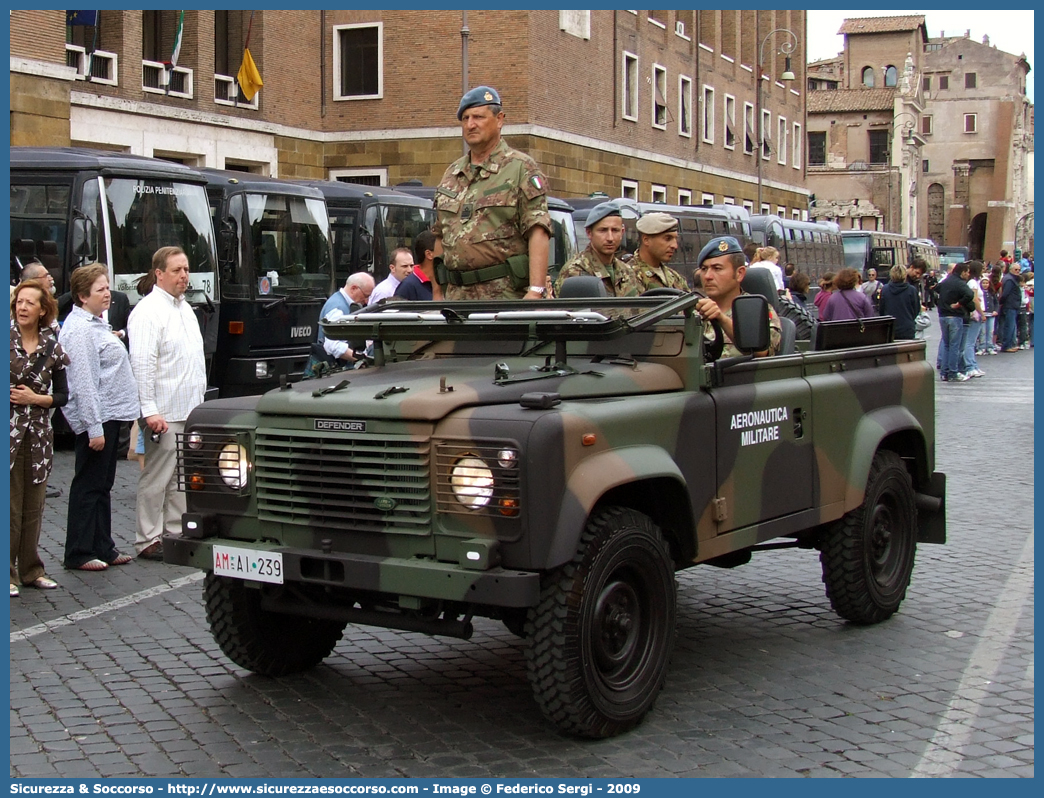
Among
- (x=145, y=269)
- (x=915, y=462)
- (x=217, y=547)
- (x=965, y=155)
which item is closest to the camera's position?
(x=217, y=547)

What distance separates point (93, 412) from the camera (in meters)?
8.41

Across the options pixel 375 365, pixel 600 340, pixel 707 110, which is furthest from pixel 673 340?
pixel 707 110

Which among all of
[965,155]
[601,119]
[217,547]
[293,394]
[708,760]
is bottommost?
[708,760]

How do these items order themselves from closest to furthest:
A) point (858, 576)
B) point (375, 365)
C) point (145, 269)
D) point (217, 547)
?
point (217, 547)
point (375, 365)
point (858, 576)
point (145, 269)

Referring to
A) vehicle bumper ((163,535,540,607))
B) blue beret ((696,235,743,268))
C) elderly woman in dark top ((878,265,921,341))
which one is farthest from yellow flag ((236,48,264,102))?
vehicle bumper ((163,535,540,607))

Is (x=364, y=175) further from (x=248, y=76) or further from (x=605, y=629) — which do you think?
(x=605, y=629)

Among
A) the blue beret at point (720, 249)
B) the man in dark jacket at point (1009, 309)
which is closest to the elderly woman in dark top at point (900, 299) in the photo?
the man in dark jacket at point (1009, 309)

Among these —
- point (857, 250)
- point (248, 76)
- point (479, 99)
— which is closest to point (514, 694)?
point (479, 99)

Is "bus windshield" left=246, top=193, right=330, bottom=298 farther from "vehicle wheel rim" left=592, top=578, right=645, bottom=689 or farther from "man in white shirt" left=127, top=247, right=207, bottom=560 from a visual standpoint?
"vehicle wheel rim" left=592, top=578, right=645, bottom=689

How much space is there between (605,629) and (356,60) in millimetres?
38956

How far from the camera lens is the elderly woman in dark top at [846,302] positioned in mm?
16688

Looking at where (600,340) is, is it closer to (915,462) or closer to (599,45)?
(915,462)

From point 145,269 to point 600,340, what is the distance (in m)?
11.8

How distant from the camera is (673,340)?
19.0 feet
